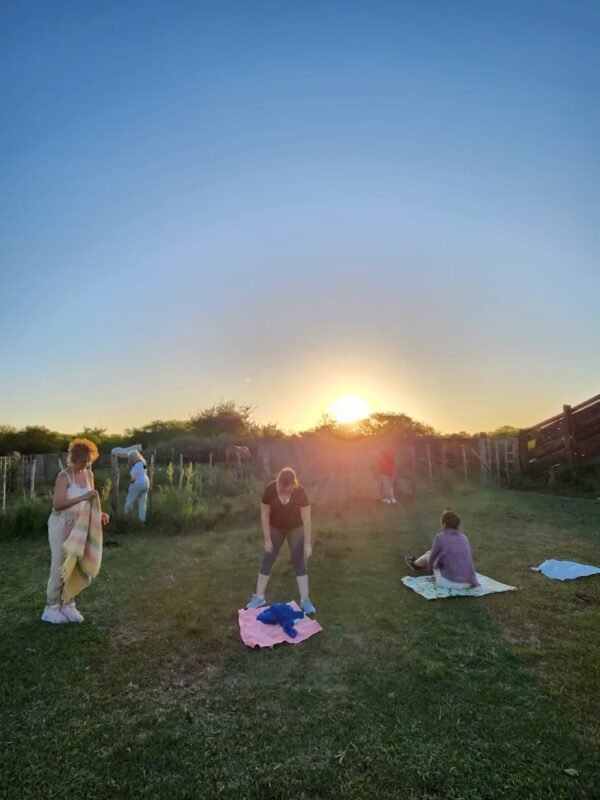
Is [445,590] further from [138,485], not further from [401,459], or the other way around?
[401,459]

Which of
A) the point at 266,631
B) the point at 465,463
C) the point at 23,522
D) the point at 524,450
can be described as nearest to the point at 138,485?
the point at 23,522

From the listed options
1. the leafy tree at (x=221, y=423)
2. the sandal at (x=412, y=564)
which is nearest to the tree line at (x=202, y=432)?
the leafy tree at (x=221, y=423)

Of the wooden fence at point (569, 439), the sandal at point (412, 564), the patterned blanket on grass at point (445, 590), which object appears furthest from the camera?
the wooden fence at point (569, 439)

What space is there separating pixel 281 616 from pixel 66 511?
2.63 meters

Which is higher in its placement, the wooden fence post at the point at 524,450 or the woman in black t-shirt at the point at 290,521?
the wooden fence post at the point at 524,450

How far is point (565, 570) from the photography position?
23.0ft

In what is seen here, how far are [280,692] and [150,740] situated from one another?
3.53 ft

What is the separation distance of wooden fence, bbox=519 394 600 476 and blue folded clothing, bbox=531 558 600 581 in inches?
429

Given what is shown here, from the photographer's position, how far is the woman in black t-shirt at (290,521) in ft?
18.9

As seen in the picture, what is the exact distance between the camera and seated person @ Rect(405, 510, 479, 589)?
21.0ft

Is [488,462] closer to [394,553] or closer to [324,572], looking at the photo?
[394,553]

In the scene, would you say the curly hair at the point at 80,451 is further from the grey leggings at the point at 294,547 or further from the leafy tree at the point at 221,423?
the leafy tree at the point at 221,423

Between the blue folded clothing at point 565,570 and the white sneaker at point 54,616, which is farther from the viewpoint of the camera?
the blue folded clothing at point 565,570

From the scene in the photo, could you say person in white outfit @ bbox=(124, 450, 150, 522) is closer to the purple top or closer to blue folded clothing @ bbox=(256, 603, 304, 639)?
blue folded clothing @ bbox=(256, 603, 304, 639)
